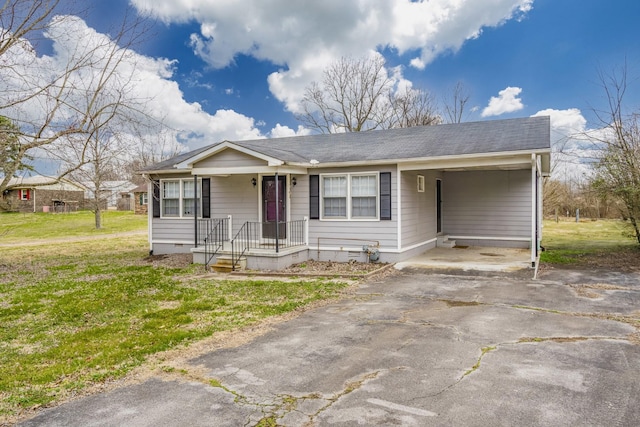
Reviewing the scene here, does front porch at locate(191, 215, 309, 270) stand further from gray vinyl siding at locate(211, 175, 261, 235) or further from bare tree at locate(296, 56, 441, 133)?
bare tree at locate(296, 56, 441, 133)

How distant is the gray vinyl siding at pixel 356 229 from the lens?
11.3m

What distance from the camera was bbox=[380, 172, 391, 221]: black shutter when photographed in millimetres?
11253

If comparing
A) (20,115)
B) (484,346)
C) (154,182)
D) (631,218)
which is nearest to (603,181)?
(631,218)

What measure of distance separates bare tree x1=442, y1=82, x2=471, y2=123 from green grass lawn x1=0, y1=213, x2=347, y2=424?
24906 mm

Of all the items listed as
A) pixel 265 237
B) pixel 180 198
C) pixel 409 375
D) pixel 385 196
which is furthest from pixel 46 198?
pixel 409 375

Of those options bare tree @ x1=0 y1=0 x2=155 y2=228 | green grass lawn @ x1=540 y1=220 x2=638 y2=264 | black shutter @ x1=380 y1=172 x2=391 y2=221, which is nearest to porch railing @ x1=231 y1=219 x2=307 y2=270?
black shutter @ x1=380 y1=172 x2=391 y2=221

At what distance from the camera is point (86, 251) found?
16.1 m

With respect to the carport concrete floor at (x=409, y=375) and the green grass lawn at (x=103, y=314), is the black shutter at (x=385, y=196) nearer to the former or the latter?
the green grass lawn at (x=103, y=314)

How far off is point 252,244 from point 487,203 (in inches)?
303

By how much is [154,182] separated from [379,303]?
9376 millimetres

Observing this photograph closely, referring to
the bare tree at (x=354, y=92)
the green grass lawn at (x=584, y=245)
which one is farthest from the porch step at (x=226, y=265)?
the bare tree at (x=354, y=92)

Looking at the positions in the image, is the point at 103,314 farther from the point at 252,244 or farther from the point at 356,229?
the point at 356,229

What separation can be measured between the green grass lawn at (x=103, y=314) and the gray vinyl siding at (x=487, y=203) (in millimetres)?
7229

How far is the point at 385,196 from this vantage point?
11.3 metres
